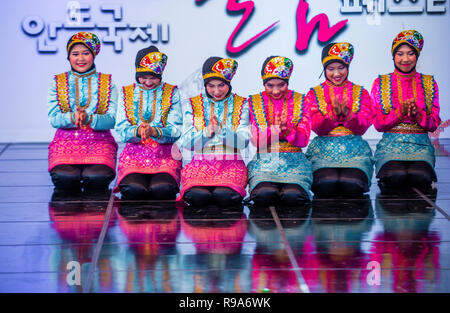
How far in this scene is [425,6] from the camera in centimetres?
724

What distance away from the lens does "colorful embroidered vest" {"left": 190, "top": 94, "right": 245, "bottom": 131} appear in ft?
14.9

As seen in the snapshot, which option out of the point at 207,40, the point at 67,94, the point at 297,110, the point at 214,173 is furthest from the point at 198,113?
the point at 207,40

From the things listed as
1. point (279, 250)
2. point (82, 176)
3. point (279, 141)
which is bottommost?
point (279, 250)

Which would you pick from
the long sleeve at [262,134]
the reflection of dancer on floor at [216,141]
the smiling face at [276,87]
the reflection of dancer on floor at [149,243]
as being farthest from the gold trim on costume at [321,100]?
the reflection of dancer on floor at [149,243]

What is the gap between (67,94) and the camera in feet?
16.3

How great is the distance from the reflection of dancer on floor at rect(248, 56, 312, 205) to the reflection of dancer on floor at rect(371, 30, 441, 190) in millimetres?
630

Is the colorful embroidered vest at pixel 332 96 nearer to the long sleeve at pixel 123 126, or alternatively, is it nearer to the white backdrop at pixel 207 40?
the long sleeve at pixel 123 126

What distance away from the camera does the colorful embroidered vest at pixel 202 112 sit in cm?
455

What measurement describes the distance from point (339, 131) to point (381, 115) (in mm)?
348

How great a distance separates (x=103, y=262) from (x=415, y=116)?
7.76 ft

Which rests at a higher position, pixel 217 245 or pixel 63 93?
pixel 63 93

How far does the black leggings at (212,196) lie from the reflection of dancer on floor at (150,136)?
0.24m

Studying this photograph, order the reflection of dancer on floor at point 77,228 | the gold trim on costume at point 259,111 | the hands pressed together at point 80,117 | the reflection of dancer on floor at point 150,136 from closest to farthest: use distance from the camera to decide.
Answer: the reflection of dancer on floor at point 77,228 → the gold trim on costume at point 259,111 → the reflection of dancer on floor at point 150,136 → the hands pressed together at point 80,117

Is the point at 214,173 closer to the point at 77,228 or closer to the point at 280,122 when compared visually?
the point at 280,122
